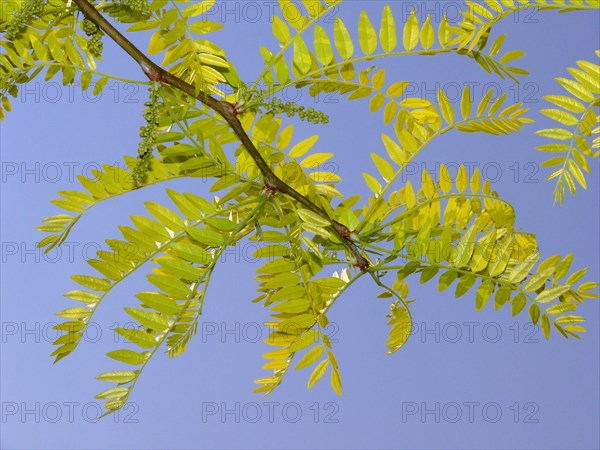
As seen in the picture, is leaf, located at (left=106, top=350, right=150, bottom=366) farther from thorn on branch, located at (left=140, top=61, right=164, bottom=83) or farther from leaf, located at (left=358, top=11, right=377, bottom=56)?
leaf, located at (left=358, top=11, right=377, bottom=56)

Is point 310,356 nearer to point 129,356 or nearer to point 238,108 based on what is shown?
point 129,356

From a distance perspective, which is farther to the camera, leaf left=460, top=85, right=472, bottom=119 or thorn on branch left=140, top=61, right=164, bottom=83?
leaf left=460, top=85, right=472, bottom=119

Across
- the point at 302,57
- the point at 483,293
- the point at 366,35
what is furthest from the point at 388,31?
the point at 483,293

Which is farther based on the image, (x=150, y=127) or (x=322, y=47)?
(x=322, y=47)

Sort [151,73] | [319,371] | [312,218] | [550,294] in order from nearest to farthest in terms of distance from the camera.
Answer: [151,73]
[312,218]
[550,294]
[319,371]

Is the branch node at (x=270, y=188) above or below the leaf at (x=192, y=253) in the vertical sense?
above

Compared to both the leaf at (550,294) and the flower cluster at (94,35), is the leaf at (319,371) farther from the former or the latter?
the flower cluster at (94,35)

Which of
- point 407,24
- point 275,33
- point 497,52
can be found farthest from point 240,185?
point 497,52

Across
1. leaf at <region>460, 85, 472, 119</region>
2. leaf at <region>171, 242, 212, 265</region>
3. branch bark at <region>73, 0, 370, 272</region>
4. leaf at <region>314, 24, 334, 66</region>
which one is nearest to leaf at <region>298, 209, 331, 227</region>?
branch bark at <region>73, 0, 370, 272</region>

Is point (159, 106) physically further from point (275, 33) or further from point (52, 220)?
point (52, 220)

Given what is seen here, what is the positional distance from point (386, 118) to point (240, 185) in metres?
0.47

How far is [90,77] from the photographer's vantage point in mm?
1452

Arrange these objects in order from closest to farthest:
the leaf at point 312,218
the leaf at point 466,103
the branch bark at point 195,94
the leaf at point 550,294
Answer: the branch bark at point 195,94, the leaf at point 312,218, the leaf at point 550,294, the leaf at point 466,103

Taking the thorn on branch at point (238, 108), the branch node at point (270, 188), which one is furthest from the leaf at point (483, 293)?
the thorn on branch at point (238, 108)
